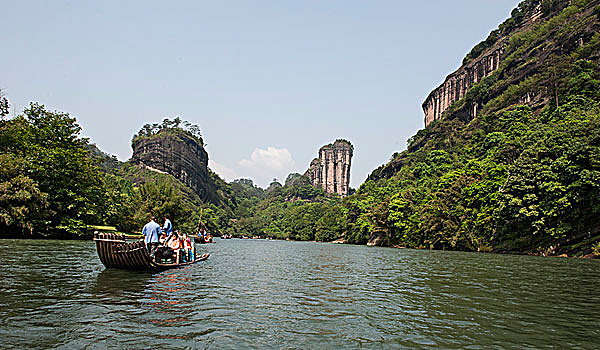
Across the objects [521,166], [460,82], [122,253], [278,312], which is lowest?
[278,312]

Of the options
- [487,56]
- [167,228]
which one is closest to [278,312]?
[167,228]

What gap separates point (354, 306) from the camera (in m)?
12.4

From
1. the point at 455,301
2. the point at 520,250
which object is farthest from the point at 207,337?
the point at 520,250

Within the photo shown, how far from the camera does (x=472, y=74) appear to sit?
141 metres

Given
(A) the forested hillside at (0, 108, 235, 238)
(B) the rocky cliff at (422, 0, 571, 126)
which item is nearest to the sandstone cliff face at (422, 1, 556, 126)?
(B) the rocky cliff at (422, 0, 571, 126)

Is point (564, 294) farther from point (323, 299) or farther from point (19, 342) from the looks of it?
point (19, 342)

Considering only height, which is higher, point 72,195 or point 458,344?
point 72,195

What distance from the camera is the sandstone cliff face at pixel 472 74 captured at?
426 ft

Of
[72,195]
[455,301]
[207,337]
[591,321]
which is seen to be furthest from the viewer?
[72,195]

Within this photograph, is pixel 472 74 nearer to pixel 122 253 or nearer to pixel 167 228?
pixel 167 228

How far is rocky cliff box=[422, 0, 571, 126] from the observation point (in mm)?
123625

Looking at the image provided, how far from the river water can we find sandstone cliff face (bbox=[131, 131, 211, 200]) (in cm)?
16997

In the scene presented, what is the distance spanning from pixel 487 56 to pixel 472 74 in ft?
27.1

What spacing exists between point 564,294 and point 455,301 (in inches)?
211
